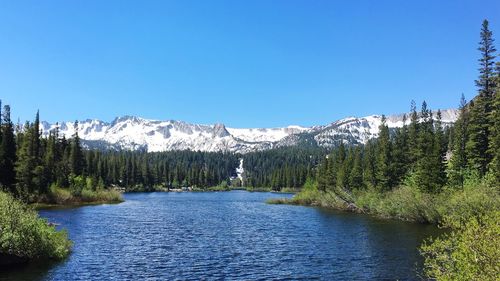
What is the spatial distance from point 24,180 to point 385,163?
9106 centimetres

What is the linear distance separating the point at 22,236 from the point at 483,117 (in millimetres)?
78996

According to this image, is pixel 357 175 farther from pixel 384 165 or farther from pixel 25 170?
pixel 25 170

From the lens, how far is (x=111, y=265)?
43.8 m

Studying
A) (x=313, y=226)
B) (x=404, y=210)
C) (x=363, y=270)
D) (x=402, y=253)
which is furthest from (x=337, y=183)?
(x=363, y=270)

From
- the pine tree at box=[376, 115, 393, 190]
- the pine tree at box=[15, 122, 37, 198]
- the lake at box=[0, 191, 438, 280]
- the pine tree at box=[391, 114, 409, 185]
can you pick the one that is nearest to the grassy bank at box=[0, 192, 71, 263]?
the lake at box=[0, 191, 438, 280]

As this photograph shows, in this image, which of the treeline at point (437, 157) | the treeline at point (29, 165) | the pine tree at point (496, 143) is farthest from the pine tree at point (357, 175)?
the treeline at point (29, 165)

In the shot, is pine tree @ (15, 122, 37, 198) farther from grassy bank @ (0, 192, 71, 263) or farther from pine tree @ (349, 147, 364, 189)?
pine tree @ (349, 147, 364, 189)

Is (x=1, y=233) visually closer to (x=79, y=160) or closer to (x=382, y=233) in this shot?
(x=382, y=233)

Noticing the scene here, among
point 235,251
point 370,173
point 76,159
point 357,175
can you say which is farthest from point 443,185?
point 76,159

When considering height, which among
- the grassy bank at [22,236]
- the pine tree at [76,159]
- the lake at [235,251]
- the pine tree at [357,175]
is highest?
the pine tree at [76,159]

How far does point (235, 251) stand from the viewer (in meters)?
53.6

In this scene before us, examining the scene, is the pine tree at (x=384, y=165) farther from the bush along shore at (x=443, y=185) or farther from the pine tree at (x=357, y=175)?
the pine tree at (x=357, y=175)

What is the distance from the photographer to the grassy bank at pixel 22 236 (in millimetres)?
37938

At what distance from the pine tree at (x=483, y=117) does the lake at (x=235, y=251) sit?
17100 mm
